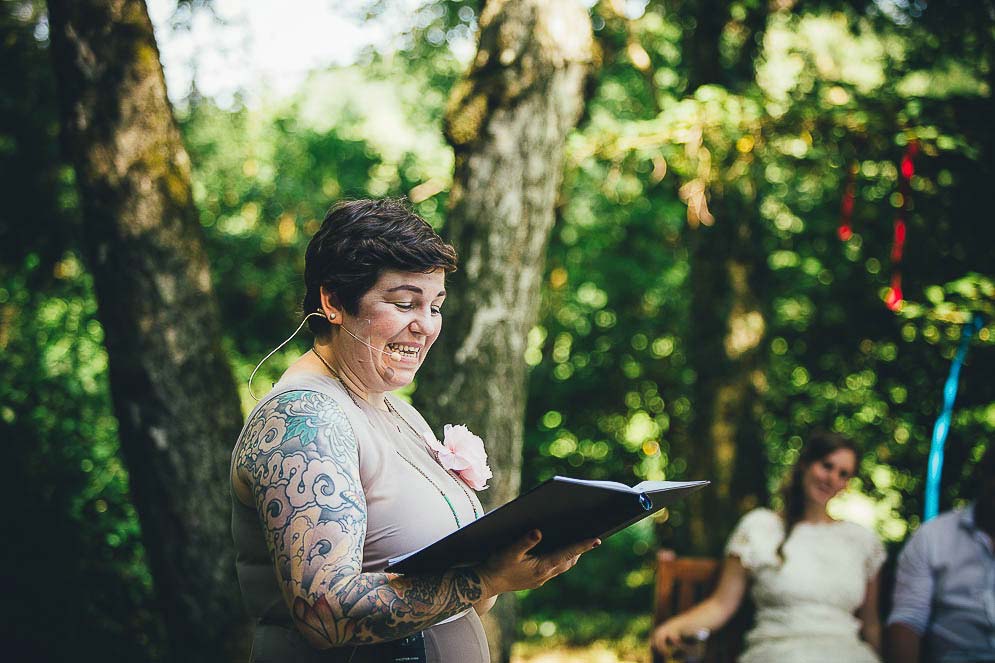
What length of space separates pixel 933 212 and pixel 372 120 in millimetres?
14411

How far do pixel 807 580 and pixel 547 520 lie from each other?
2.87m

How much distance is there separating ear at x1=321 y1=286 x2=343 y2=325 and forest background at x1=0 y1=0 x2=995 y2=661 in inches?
13.2

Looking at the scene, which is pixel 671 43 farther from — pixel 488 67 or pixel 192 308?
pixel 192 308

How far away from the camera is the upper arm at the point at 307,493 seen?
144cm

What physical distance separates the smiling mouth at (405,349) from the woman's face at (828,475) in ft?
9.26

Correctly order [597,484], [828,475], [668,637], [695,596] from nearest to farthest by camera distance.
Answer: [597,484] → [668,637] → [828,475] → [695,596]

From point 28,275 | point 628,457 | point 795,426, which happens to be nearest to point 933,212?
point 795,426

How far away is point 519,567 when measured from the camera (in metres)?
1.55

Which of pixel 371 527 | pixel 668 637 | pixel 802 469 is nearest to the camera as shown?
pixel 371 527

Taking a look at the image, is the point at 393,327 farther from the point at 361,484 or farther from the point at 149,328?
the point at 149,328

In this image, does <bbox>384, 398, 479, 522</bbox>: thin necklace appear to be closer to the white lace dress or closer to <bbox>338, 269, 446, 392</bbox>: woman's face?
<bbox>338, 269, 446, 392</bbox>: woman's face

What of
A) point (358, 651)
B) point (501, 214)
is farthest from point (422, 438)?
point (501, 214)

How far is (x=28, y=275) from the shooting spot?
6.34 meters

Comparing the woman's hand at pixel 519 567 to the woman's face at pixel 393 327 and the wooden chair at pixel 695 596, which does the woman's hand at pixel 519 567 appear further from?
the wooden chair at pixel 695 596
